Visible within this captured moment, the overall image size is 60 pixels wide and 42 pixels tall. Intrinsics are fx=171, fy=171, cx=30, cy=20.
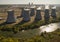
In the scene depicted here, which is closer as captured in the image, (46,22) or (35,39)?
(35,39)

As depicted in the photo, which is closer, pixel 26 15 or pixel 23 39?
pixel 23 39

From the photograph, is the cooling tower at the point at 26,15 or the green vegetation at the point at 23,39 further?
the cooling tower at the point at 26,15

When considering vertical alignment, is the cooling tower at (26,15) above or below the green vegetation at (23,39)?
above

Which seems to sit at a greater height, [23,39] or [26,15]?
[26,15]

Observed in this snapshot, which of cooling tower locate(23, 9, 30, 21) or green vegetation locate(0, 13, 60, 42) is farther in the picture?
cooling tower locate(23, 9, 30, 21)

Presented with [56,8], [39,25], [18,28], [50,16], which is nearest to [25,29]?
[18,28]

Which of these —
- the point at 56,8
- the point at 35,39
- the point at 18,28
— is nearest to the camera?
the point at 35,39

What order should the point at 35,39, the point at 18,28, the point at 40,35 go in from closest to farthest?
the point at 35,39 < the point at 40,35 < the point at 18,28

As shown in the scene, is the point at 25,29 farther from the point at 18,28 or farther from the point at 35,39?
the point at 35,39

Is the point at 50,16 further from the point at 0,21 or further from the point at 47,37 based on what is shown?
the point at 47,37

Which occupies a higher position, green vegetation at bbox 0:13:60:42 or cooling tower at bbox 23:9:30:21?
cooling tower at bbox 23:9:30:21

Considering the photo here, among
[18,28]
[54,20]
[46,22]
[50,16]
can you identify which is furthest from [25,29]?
[50,16]
